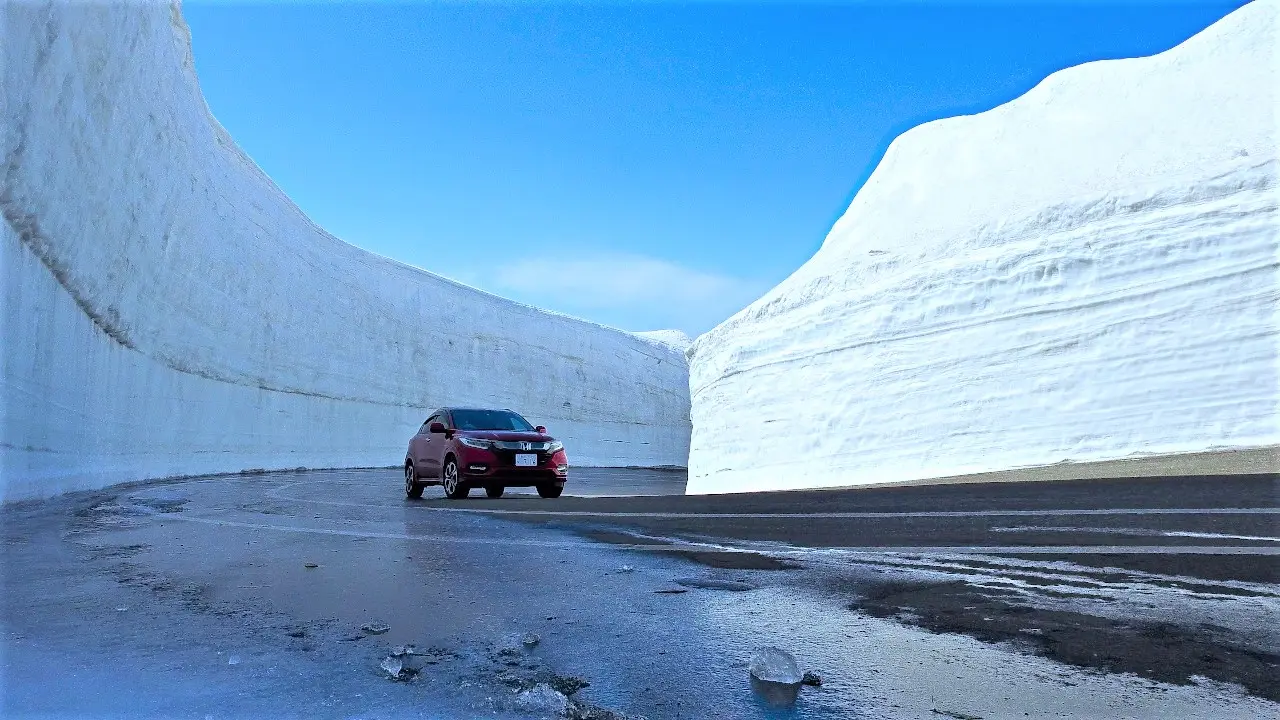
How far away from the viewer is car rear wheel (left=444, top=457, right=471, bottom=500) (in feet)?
40.6

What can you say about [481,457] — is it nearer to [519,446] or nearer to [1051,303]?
[519,446]

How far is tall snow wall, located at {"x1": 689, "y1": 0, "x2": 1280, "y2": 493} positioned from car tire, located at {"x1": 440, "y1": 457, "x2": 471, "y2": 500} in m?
5.76

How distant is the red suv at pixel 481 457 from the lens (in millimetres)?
12297

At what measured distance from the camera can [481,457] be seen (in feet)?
40.2

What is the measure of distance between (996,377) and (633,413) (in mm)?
41059

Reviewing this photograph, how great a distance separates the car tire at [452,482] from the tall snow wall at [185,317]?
4789 millimetres

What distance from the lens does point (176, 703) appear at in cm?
254

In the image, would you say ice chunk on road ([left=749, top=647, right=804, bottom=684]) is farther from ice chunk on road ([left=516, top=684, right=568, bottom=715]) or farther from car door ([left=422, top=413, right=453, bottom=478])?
car door ([left=422, top=413, right=453, bottom=478])

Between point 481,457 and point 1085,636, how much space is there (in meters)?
9.82

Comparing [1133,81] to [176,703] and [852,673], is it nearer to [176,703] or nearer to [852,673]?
[852,673]

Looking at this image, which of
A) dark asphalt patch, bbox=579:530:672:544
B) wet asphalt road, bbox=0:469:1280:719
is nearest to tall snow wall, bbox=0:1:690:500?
wet asphalt road, bbox=0:469:1280:719

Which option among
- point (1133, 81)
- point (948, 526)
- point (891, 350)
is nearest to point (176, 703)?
point (948, 526)

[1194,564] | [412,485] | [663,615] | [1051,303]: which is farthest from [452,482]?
[1194,564]

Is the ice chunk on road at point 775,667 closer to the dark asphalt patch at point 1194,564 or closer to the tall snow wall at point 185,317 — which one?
the dark asphalt patch at point 1194,564
